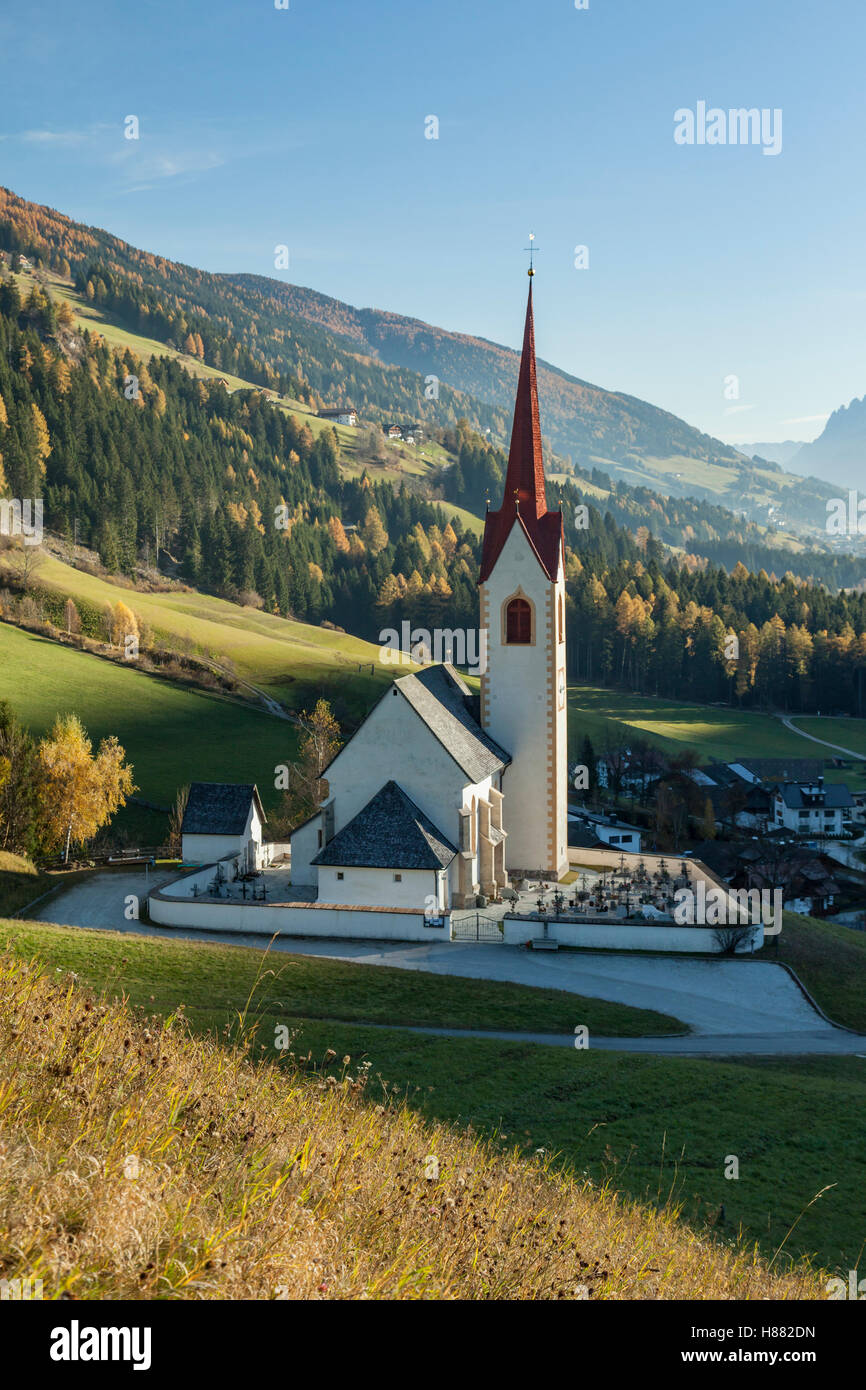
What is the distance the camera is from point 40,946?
22953 mm

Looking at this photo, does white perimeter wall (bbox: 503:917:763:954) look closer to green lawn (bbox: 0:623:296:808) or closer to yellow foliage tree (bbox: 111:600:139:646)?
green lawn (bbox: 0:623:296:808)

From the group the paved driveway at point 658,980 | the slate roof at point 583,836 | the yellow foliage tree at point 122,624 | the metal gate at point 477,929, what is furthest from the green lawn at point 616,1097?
the yellow foliage tree at point 122,624

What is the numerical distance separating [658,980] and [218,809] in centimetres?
1897

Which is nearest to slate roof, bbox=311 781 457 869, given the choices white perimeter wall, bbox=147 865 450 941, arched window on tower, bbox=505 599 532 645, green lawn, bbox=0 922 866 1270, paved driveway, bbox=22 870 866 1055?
white perimeter wall, bbox=147 865 450 941

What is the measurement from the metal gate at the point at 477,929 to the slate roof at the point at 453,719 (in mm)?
4577

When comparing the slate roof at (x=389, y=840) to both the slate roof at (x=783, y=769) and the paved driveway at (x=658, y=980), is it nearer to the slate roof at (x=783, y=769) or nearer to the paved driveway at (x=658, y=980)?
the paved driveway at (x=658, y=980)

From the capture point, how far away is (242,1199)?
495 cm

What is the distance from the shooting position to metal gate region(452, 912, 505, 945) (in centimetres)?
3147

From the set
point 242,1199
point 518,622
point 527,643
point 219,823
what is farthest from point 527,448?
point 242,1199

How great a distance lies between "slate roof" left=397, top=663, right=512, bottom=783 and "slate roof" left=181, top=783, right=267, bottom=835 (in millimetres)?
8238

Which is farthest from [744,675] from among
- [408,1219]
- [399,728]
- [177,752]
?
[408,1219]

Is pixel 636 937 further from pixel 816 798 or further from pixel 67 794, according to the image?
pixel 816 798

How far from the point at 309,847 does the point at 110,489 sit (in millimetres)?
102732

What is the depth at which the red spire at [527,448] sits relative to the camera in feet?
→ 125
